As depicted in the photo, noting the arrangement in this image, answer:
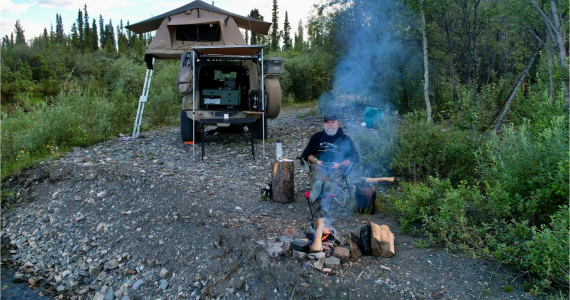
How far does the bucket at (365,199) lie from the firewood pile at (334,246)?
0.97m

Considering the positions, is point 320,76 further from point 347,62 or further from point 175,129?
point 175,129

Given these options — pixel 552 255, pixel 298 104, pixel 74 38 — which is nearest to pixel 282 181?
pixel 552 255

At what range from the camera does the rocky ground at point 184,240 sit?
3539 millimetres

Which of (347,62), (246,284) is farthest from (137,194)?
(347,62)

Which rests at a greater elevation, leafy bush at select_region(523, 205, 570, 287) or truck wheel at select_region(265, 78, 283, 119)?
truck wheel at select_region(265, 78, 283, 119)

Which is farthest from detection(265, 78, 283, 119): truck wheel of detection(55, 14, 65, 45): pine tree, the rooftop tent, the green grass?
detection(55, 14, 65, 45): pine tree

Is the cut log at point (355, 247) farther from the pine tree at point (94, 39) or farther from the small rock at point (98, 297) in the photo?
the pine tree at point (94, 39)

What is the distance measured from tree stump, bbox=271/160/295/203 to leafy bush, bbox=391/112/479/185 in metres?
1.74

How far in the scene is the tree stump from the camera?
5.48 meters

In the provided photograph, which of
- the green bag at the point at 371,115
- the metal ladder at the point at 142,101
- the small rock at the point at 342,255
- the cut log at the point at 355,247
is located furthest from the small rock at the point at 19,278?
the green bag at the point at 371,115

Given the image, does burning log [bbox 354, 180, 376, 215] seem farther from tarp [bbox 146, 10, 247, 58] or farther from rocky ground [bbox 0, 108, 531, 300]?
tarp [bbox 146, 10, 247, 58]

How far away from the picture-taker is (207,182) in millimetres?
6438

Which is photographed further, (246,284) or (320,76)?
(320,76)

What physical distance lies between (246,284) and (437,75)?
9.40 m
